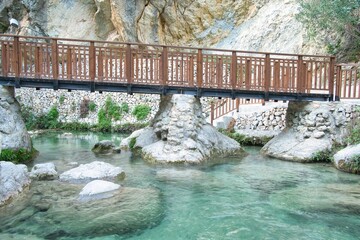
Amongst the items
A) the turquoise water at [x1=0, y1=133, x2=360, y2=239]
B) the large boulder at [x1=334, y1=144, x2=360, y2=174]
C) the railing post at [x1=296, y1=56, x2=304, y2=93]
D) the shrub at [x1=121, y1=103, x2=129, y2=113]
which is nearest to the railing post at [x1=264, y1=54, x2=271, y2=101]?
the railing post at [x1=296, y1=56, x2=304, y2=93]

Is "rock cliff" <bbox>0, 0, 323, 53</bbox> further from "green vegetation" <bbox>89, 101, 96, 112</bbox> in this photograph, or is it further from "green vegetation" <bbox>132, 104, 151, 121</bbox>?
"green vegetation" <bbox>132, 104, 151, 121</bbox>

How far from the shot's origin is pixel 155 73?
46.1 ft

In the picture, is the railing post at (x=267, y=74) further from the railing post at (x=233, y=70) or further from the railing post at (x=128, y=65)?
the railing post at (x=128, y=65)

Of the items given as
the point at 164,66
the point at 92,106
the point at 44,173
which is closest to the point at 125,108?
the point at 92,106

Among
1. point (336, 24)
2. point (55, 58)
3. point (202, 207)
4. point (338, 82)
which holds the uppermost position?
point (336, 24)

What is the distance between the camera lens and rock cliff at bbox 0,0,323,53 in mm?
24297

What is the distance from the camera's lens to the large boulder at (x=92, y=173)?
36.2 ft

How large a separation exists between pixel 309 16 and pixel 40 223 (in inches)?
597

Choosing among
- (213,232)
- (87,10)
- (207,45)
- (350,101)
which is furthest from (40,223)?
(87,10)

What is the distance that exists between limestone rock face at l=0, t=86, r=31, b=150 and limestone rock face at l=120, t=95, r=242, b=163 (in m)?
4.50

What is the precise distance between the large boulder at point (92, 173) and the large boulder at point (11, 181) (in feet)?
Result: 3.84

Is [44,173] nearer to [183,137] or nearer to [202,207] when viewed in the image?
[183,137]

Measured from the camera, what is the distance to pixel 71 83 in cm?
1363

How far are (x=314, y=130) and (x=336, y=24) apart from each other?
570cm
